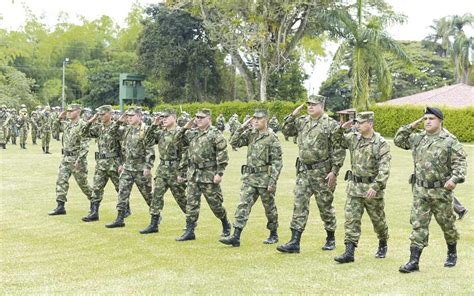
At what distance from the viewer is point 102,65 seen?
238 ft

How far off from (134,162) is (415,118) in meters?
30.7

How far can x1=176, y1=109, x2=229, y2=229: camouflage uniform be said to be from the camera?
919 cm

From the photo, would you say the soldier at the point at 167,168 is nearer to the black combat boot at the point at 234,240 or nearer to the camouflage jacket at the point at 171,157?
the camouflage jacket at the point at 171,157

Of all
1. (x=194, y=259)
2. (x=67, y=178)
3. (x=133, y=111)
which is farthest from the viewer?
(x=67, y=178)

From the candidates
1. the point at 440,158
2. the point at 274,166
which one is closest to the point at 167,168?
the point at 274,166

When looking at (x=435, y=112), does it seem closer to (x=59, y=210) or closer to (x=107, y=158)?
(x=107, y=158)

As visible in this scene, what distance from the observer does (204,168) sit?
30.2 ft

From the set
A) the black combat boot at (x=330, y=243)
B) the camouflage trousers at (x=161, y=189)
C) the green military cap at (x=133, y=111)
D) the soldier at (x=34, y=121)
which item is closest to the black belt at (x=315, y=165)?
the black combat boot at (x=330, y=243)

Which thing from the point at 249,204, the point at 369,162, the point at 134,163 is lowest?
the point at 249,204

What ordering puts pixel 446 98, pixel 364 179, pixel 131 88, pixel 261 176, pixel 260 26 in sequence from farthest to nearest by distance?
pixel 131 88 → pixel 446 98 → pixel 260 26 → pixel 261 176 → pixel 364 179

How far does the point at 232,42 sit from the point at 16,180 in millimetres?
29783

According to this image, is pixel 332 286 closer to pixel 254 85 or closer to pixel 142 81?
pixel 254 85

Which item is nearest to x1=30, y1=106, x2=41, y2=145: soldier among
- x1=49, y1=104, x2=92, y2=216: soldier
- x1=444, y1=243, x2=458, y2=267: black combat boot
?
x1=49, y1=104, x2=92, y2=216: soldier

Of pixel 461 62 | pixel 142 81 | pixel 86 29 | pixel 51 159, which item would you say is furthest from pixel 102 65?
pixel 51 159
